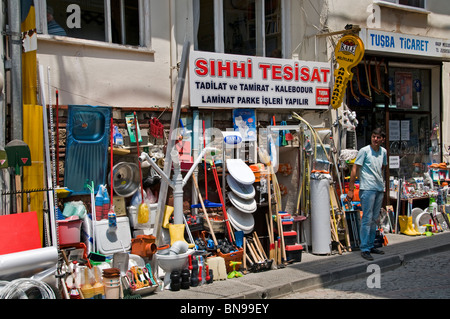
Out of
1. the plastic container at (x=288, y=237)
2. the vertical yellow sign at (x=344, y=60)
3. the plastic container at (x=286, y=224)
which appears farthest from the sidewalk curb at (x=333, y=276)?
the vertical yellow sign at (x=344, y=60)

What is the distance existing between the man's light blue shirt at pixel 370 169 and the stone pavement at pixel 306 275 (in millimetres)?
1183

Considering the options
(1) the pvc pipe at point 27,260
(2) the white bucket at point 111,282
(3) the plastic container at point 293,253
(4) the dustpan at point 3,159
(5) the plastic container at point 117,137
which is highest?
(5) the plastic container at point 117,137

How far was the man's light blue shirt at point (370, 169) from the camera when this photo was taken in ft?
26.9

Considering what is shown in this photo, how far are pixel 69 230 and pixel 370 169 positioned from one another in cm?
475

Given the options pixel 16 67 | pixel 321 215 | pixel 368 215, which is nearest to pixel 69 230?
pixel 16 67

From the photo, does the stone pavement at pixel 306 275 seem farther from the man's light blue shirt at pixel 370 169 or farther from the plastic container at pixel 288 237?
the man's light blue shirt at pixel 370 169

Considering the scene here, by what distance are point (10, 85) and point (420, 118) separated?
29.8 feet

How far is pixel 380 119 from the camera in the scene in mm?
10969

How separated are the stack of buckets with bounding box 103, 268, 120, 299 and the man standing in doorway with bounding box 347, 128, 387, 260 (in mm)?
4073

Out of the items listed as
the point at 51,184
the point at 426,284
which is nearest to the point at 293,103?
the point at 426,284

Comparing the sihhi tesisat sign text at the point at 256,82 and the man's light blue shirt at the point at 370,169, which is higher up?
the sihhi tesisat sign text at the point at 256,82

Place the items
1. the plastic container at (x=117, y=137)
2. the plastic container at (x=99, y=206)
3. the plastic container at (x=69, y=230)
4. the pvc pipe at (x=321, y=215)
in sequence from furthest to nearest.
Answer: the pvc pipe at (x=321, y=215) → the plastic container at (x=117, y=137) → the plastic container at (x=99, y=206) → the plastic container at (x=69, y=230)

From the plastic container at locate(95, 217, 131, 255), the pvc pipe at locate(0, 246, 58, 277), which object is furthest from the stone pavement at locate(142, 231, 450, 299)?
the pvc pipe at locate(0, 246, 58, 277)
